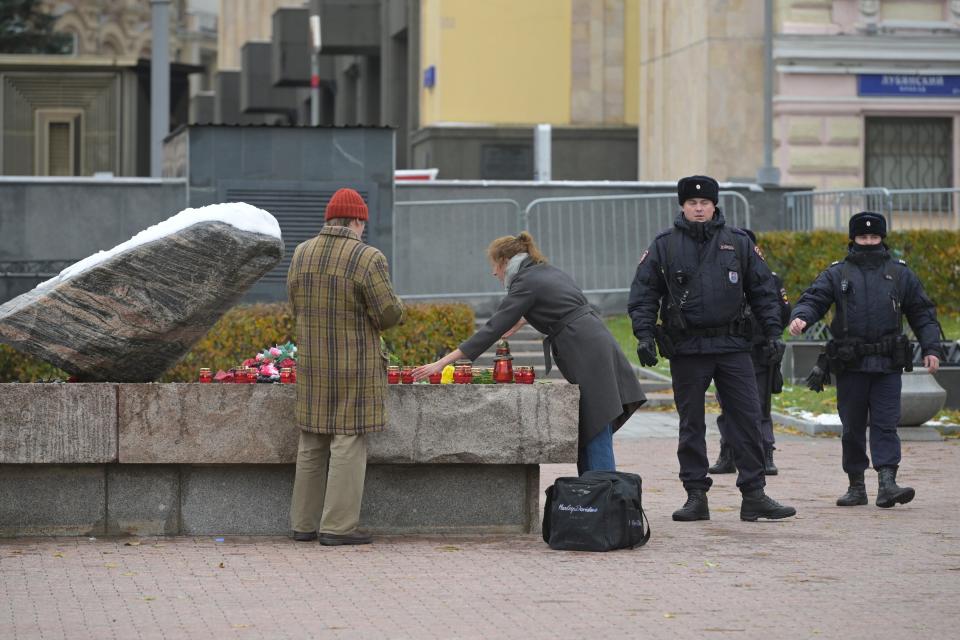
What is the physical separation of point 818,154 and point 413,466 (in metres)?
19.7

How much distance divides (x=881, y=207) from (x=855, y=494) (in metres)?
13.0

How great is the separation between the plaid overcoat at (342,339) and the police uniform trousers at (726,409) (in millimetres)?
1890

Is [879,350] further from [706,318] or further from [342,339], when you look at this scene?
[342,339]

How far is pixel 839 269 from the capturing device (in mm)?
11469

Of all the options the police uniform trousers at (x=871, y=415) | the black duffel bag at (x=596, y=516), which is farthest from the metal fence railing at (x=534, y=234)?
the black duffel bag at (x=596, y=516)

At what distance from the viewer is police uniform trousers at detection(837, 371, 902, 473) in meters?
11.3

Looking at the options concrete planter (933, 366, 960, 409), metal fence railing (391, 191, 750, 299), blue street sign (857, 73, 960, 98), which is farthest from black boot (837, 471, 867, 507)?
blue street sign (857, 73, 960, 98)

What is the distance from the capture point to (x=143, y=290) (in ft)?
31.2

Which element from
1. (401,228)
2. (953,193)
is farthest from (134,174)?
(953,193)

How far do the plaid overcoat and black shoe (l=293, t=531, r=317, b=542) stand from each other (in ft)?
1.92

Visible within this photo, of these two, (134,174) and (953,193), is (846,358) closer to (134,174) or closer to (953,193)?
(953,193)

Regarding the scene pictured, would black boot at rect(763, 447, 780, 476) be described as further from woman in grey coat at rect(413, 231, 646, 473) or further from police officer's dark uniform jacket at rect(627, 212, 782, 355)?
woman in grey coat at rect(413, 231, 646, 473)

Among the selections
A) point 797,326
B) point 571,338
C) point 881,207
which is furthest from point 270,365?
point 881,207

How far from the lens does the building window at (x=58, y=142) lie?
30.6 m
